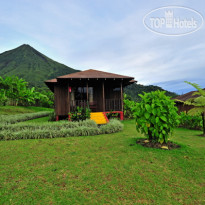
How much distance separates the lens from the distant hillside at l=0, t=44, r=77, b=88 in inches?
3671

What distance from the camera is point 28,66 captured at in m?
104

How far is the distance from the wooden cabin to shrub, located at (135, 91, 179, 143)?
7.15 m

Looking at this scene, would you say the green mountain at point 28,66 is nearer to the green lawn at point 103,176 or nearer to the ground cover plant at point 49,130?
the ground cover plant at point 49,130

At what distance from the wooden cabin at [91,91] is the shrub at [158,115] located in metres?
7.15

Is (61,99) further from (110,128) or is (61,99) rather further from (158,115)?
(158,115)

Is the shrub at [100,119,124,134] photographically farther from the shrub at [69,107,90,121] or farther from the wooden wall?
the wooden wall

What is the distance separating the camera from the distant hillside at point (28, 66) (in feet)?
306

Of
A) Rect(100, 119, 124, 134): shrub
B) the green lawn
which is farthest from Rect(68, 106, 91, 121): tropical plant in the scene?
the green lawn

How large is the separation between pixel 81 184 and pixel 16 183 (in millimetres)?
1237

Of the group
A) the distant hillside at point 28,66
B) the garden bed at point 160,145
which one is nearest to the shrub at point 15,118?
the garden bed at point 160,145

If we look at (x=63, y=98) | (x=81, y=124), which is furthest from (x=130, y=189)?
(x=63, y=98)

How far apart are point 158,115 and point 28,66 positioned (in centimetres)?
12178

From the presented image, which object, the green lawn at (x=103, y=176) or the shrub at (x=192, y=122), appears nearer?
the green lawn at (x=103, y=176)

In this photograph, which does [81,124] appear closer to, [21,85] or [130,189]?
[130,189]
